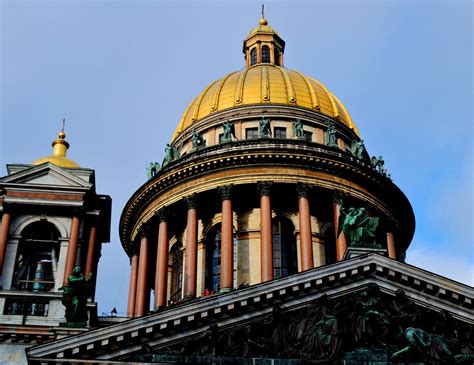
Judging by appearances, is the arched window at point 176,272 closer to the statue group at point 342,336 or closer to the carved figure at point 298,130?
the carved figure at point 298,130

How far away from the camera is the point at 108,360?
25.5 metres

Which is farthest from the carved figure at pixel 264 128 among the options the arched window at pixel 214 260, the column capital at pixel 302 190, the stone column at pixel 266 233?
the arched window at pixel 214 260

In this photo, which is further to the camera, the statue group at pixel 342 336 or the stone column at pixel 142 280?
the stone column at pixel 142 280

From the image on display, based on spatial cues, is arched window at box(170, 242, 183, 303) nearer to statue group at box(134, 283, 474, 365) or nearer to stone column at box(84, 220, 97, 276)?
stone column at box(84, 220, 97, 276)

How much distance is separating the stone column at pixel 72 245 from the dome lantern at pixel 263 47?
27.6m

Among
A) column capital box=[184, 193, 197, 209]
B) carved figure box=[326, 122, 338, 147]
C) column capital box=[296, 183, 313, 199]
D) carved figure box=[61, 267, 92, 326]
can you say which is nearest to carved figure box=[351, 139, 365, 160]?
carved figure box=[326, 122, 338, 147]

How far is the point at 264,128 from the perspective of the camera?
1866 inches

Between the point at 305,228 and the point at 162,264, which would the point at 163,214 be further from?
the point at 305,228

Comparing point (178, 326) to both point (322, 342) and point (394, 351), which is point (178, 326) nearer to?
point (322, 342)

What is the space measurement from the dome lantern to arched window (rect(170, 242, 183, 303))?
648 inches

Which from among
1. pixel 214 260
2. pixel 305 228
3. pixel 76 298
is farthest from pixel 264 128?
pixel 76 298

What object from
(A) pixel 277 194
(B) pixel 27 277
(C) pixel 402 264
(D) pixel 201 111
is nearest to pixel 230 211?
(A) pixel 277 194

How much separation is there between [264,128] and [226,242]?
7.93m

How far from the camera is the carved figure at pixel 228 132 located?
154ft
